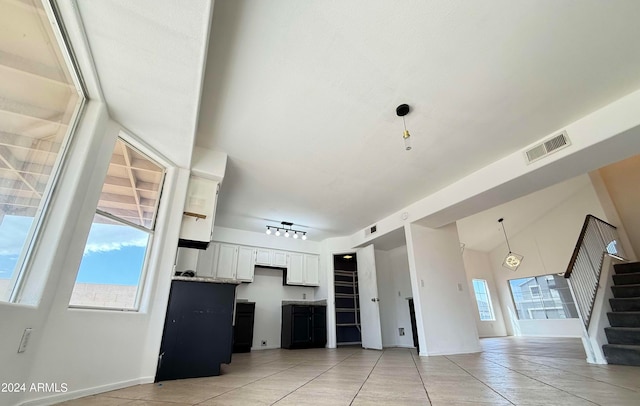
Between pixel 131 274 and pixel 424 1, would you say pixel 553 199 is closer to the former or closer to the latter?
pixel 424 1

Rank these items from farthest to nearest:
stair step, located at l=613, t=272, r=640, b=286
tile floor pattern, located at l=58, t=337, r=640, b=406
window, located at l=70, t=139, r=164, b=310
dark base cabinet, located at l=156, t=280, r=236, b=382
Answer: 1. stair step, located at l=613, t=272, r=640, b=286
2. dark base cabinet, located at l=156, t=280, r=236, b=382
3. window, located at l=70, t=139, r=164, b=310
4. tile floor pattern, located at l=58, t=337, r=640, b=406

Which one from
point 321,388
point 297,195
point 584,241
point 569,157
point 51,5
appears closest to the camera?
point 51,5

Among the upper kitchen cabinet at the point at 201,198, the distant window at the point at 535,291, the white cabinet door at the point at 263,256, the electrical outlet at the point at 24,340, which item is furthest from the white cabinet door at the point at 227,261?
the distant window at the point at 535,291

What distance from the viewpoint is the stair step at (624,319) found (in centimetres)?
322

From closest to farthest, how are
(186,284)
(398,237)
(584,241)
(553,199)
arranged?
(186,284) → (584,241) → (398,237) → (553,199)

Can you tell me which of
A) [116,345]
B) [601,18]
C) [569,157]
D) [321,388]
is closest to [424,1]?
[601,18]

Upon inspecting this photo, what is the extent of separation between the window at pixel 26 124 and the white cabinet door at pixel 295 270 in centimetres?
495

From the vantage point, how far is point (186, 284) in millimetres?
2656

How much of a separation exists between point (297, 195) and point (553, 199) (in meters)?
7.31

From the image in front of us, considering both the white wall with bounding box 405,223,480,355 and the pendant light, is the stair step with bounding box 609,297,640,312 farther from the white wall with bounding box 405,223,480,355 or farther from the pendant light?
the pendant light

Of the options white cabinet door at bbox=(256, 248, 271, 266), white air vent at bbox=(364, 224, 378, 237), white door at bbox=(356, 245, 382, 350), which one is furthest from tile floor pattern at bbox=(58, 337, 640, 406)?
white cabinet door at bbox=(256, 248, 271, 266)

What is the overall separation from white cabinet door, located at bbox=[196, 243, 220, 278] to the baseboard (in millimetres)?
3177

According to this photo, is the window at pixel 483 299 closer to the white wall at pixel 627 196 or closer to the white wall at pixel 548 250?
the white wall at pixel 548 250

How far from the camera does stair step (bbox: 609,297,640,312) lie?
3420 mm
